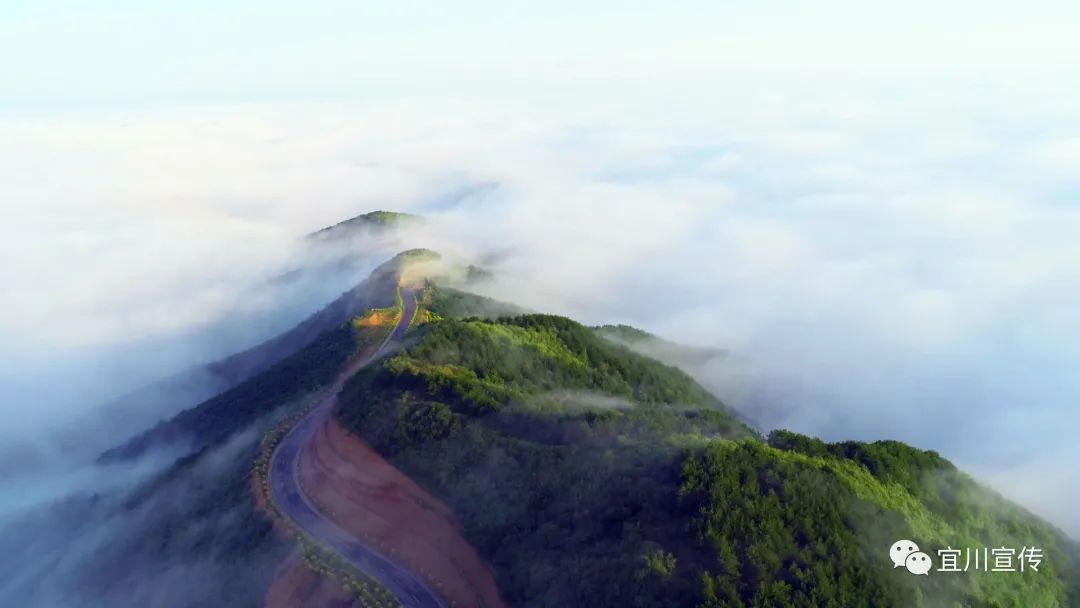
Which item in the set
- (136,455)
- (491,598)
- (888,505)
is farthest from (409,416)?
(136,455)

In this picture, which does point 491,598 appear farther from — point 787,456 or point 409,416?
point 787,456

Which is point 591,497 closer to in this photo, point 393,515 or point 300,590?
point 393,515

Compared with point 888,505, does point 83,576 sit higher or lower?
lower

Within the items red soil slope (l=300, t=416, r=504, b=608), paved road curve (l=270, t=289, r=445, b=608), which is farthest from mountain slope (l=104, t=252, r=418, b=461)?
red soil slope (l=300, t=416, r=504, b=608)

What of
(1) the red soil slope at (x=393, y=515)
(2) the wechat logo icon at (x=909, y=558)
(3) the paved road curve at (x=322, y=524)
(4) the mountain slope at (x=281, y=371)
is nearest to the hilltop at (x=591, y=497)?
(2) the wechat logo icon at (x=909, y=558)

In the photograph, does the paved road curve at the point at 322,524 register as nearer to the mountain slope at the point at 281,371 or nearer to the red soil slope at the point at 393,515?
the red soil slope at the point at 393,515

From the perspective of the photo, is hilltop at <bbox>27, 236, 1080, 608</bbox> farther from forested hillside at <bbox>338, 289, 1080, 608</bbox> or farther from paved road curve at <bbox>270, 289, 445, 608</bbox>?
paved road curve at <bbox>270, 289, 445, 608</bbox>

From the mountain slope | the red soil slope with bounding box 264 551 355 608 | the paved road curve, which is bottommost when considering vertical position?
the red soil slope with bounding box 264 551 355 608
